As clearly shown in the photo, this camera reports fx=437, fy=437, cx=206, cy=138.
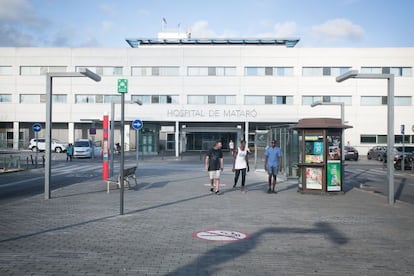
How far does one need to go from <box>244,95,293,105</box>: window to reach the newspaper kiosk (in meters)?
33.9

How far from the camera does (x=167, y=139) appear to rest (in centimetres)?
5797

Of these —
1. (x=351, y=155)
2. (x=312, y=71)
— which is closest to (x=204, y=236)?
(x=351, y=155)

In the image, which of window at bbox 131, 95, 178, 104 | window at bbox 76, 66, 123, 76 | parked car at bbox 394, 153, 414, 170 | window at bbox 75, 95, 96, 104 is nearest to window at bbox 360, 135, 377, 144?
parked car at bbox 394, 153, 414, 170

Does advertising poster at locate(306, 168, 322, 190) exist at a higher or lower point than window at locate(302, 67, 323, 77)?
lower

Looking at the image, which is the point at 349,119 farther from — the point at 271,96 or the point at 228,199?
the point at 228,199

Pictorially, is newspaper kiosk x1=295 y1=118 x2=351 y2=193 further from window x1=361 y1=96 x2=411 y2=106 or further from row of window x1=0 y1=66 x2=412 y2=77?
window x1=361 y1=96 x2=411 y2=106

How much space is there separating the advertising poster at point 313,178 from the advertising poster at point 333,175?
0.29 metres

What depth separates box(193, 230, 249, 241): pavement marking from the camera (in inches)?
299

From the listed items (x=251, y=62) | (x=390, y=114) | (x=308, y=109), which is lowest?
(x=390, y=114)

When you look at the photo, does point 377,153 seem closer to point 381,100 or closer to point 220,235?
point 381,100

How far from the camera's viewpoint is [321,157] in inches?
567

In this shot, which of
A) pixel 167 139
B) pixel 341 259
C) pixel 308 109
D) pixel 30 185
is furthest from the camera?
pixel 167 139

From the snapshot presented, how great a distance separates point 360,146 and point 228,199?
3969 centimetres

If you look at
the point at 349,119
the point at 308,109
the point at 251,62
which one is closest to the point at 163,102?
the point at 251,62
